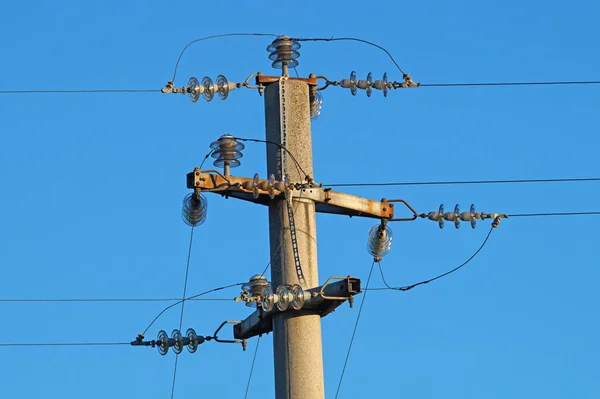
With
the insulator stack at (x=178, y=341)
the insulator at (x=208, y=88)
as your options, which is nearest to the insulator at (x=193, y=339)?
the insulator stack at (x=178, y=341)

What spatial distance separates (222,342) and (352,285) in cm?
262

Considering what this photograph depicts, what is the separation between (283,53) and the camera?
18.7 meters

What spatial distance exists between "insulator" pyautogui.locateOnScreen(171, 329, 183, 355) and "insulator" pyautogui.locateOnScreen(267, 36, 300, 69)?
11.2 feet

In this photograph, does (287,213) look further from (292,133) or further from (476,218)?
(476,218)

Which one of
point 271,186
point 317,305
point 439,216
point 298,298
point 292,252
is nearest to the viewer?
point 298,298

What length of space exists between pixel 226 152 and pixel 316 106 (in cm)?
178

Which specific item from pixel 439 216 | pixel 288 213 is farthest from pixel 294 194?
pixel 439 216

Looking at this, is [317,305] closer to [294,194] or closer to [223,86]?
[294,194]

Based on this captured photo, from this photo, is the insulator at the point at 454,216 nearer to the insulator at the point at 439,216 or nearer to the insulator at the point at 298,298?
the insulator at the point at 439,216

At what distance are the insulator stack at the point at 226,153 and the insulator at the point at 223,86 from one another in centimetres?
79

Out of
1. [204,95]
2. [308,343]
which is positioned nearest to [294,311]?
[308,343]

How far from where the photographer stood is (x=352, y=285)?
16484 millimetres

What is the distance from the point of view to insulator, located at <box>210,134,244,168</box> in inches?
692

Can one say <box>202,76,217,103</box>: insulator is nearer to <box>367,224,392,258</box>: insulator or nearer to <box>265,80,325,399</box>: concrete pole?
<box>265,80,325,399</box>: concrete pole
